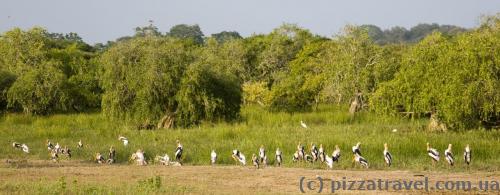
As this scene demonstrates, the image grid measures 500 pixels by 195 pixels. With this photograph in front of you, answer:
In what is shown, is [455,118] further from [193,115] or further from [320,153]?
[193,115]

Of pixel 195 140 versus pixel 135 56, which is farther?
pixel 135 56

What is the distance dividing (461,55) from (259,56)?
114ft

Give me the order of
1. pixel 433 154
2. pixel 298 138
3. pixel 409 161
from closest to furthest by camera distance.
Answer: pixel 433 154 < pixel 409 161 < pixel 298 138

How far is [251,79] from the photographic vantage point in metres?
58.8

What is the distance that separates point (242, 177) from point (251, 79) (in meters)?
42.3

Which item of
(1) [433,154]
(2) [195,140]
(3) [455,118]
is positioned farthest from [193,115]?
(1) [433,154]

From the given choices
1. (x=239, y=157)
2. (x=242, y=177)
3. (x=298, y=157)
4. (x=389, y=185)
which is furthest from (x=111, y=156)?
(x=389, y=185)

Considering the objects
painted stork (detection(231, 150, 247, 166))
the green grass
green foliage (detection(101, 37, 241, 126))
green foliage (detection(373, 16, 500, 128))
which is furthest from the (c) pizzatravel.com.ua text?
green foliage (detection(101, 37, 241, 126))

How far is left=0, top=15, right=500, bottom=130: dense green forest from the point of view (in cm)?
2647

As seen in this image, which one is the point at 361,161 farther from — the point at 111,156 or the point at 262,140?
the point at 111,156

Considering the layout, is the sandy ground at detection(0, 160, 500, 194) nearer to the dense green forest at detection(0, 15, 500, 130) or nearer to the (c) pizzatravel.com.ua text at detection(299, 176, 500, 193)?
the (c) pizzatravel.com.ua text at detection(299, 176, 500, 193)

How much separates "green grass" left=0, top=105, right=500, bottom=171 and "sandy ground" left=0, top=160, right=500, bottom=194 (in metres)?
2.46

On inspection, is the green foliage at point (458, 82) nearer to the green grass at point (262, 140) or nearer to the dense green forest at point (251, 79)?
the dense green forest at point (251, 79)

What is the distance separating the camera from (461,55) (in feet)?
86.7
